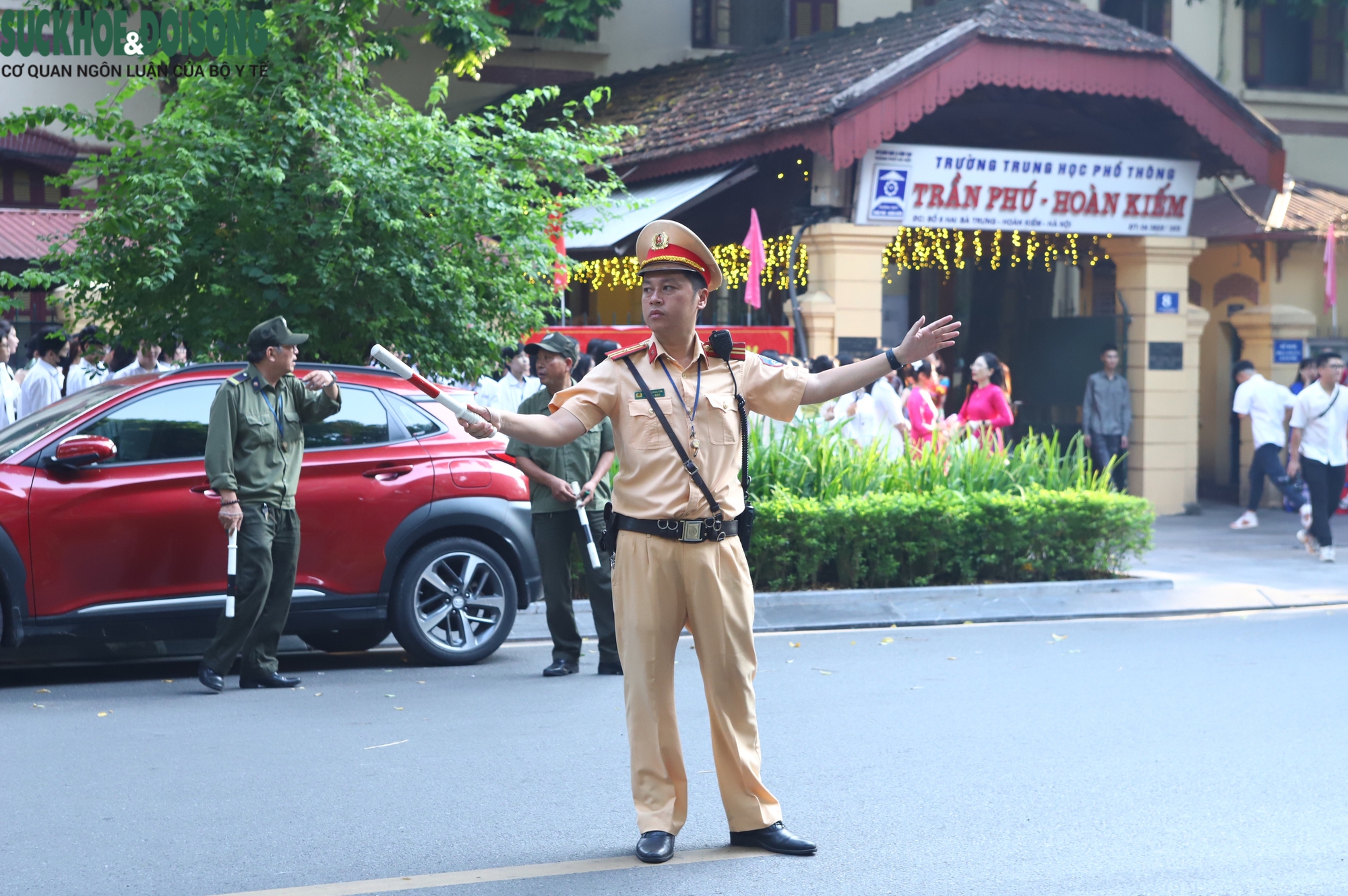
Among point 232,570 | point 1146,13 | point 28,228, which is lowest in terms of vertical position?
point 232,570

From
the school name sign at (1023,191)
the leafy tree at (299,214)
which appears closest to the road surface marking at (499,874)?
the leafy tree at (299,214)

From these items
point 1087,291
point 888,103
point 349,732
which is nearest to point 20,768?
point 349,732

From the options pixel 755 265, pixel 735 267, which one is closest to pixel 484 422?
pixel 755 265

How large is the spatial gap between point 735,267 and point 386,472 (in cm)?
1038

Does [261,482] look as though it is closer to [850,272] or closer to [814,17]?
[850,272]

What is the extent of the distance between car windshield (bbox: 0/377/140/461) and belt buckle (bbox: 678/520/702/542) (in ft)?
14.6

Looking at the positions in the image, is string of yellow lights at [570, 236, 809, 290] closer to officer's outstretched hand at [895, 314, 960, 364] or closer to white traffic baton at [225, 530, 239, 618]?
white traffic baton at [225, 530, 239, 618]

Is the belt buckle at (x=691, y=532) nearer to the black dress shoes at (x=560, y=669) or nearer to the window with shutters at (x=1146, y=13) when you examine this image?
the black dress shoes at (x=560, y=669)

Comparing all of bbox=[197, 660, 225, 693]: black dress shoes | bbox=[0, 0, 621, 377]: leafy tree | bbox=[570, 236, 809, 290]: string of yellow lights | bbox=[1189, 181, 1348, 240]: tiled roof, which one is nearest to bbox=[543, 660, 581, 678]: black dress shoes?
bbox=[197, 660, 225, 693]: black dress shoes

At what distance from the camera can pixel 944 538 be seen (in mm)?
11391

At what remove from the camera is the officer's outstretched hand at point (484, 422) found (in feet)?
15.6

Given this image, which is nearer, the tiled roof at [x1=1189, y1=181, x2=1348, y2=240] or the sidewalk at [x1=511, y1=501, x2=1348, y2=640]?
the sidewalk at [x1=511, y1=501, x2=1348, y2=640]

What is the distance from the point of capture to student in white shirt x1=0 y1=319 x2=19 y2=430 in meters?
11.9

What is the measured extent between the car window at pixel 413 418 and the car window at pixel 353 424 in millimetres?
82
